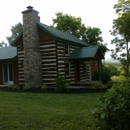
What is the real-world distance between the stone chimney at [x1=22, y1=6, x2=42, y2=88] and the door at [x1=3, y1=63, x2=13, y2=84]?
3850 millimetres

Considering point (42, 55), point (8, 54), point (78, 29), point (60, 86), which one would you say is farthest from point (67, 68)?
point (78, 29)

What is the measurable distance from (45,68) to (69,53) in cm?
307

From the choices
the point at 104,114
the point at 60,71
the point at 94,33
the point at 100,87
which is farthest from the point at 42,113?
the point at 94,33

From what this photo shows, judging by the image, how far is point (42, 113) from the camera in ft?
21.2

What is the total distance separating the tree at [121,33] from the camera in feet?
60.2

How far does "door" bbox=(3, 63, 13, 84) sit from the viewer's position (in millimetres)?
19422

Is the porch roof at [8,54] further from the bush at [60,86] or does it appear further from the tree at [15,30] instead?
the tree at [15,30]

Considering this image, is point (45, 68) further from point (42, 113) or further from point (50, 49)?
point (42, 113)

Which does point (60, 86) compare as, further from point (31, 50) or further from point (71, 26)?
point (71, 26)

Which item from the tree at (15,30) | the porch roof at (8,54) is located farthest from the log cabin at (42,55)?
the tree at (15,30)

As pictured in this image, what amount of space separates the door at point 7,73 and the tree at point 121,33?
12.1 meters

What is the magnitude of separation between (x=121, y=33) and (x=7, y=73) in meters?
13.2

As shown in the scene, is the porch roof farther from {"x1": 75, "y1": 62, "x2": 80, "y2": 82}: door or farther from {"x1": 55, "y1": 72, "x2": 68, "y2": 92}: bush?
{"x1": 55, "y1": 72, "x2": 68, "y2": 92}: bush

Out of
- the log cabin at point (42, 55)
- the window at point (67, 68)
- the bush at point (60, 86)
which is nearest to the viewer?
the bush at point (60, 86)
